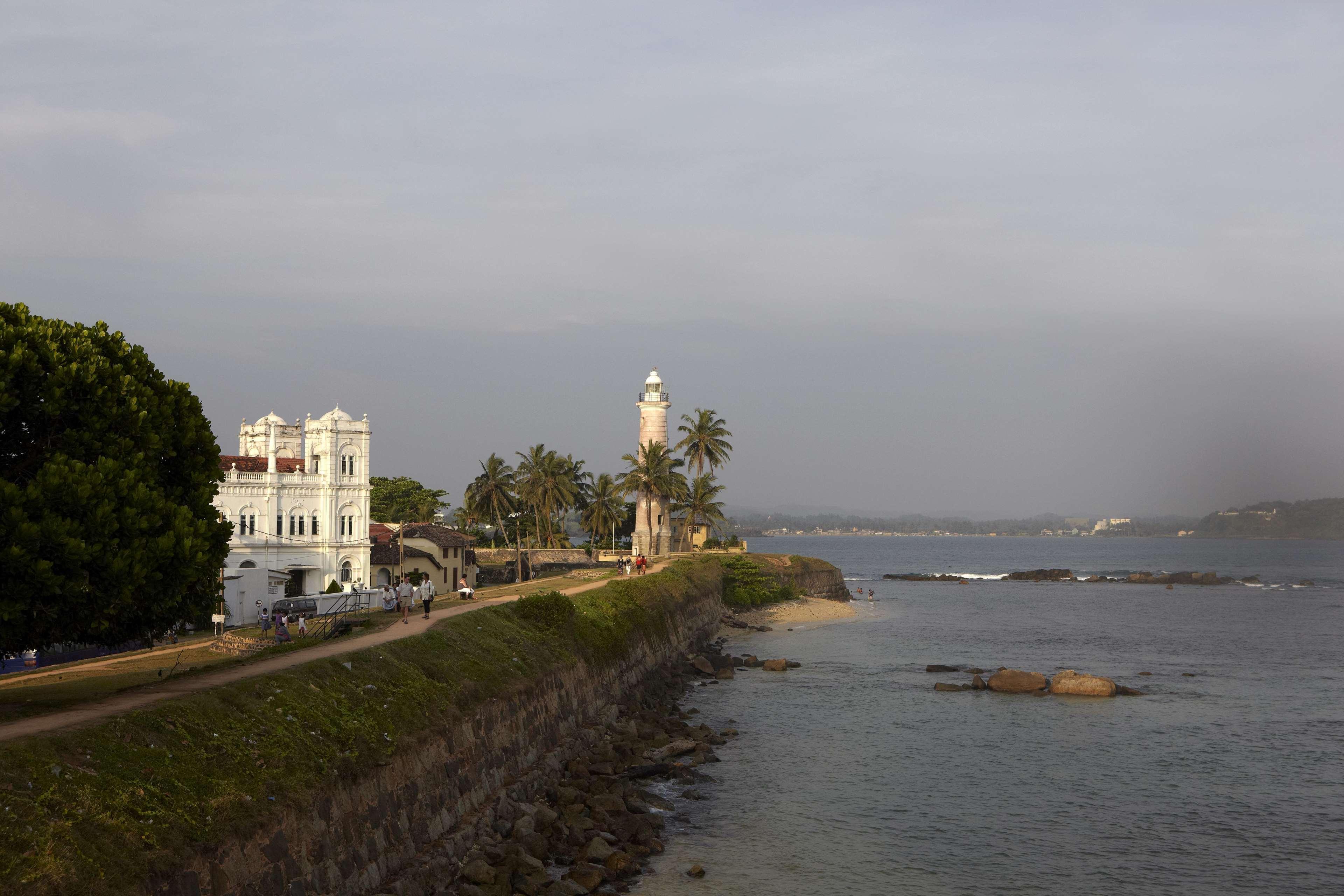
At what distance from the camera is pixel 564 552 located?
99000 millimetres

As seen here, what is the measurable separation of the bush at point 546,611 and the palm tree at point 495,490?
5718 cm

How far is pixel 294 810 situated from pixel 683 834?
12520 millimetres

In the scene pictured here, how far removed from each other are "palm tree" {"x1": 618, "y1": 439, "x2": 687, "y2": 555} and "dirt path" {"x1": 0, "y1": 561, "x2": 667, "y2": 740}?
58323 millimetres

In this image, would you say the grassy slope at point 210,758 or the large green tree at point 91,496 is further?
the large green tree at point 91,496


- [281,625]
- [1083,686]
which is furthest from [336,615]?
[1083,686]

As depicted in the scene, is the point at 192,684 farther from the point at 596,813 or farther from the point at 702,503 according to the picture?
the point at 702,503

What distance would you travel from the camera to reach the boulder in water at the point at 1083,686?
4812 cm

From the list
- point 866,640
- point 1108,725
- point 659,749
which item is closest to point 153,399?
point 659,749

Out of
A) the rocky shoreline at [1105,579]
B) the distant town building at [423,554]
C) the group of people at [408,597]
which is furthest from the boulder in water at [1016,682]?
the rocky shoreline at [1105,579]

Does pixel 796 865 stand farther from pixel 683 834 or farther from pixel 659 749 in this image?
pixel 659 749

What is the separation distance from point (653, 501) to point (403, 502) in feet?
101

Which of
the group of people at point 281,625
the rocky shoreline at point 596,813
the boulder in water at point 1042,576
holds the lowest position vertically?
the boulder in water at point 1042,576

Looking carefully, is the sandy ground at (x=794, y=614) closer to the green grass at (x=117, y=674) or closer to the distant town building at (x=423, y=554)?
the distant town building at (x=423, y=554)

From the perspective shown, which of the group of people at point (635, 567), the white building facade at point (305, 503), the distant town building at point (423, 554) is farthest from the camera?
the group of people at point (635, 567)
